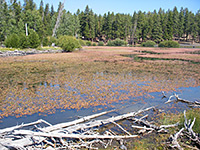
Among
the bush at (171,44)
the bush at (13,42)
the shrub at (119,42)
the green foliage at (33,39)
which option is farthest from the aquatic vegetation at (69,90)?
the shrub at (119,42)

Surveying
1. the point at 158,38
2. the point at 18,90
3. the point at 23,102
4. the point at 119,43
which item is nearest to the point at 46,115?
the point at 23,102

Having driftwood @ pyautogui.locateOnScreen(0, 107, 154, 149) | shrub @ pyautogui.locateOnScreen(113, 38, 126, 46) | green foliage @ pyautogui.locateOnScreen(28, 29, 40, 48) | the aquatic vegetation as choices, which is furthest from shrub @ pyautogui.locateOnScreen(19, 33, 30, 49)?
shrub @ pyautogui.locateOnScreen(113, 38, 126, 46)

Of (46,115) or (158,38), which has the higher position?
(158,38)

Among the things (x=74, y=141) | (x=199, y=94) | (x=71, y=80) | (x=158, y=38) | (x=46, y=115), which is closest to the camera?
(x=74, y=141)

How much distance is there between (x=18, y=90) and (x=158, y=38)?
70538 millimetres

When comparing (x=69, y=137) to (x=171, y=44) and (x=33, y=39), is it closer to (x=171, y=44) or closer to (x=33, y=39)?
(x=33, y=39)

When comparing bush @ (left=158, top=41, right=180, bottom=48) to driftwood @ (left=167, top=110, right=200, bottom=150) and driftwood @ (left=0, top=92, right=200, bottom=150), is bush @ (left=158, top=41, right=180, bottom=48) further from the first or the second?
driftwood @ (left=167, top=110, right=200, bottom=150)

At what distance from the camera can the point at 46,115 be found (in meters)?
7.42

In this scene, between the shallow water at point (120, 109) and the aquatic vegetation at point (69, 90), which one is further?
the aquatic vegetation at point (69, 90)

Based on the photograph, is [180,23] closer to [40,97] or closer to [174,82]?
[174,82]

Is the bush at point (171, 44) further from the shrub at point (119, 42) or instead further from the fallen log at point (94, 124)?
the fallen log at point (94, 124)

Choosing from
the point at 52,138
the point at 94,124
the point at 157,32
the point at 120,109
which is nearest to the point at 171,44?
the point at 157,32

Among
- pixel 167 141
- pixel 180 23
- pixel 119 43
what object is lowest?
pixel 167 141

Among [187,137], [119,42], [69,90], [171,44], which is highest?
[119,42]
